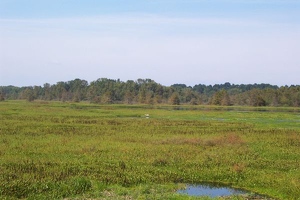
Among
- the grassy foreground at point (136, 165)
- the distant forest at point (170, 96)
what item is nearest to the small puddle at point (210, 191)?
the grassy foreground at point (136, 165)

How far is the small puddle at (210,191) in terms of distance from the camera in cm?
1927

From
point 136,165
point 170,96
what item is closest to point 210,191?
point 136,165

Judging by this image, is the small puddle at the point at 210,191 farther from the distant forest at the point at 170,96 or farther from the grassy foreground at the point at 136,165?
the distant forest at the point at 170,96

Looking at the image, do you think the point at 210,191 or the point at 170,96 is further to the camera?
the point at 170,96

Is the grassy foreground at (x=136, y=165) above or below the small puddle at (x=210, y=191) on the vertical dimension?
above

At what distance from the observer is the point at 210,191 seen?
65.5 ft

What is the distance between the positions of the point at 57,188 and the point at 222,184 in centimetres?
924

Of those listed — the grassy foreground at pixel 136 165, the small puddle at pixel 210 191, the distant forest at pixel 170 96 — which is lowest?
the small puddle at pixel 210 191

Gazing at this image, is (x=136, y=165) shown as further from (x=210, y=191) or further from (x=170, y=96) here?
(x=170, y=96)

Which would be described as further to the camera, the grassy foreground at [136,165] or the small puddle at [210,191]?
the small puddle at [210,191]

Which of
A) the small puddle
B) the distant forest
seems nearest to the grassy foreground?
the small puddle

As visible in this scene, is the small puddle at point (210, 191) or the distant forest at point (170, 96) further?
the distant forest at point (170, 96)

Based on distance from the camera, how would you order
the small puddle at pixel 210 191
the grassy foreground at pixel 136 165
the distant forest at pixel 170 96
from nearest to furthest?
the grassy foreground at pixel 136 165
the small puddle at pixel 210 191
the distant forest at pixel 170 96

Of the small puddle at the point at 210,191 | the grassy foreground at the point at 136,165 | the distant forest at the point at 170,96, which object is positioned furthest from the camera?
the distant forest at the point at 170,96
